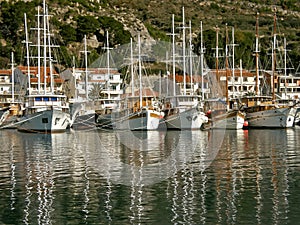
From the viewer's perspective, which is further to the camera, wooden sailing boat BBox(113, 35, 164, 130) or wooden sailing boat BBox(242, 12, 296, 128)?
wooden sailing boat BBox(242, 12, 296, 128)

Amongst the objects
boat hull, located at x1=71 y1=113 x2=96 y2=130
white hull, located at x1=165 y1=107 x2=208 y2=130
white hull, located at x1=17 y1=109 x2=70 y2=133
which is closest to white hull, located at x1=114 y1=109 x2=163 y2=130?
white hull, located at x1=165 y1=107 x2=208 y2=130

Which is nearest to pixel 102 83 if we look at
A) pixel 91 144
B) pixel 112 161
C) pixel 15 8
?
pixel 15 8

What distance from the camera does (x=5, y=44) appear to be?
407 ft

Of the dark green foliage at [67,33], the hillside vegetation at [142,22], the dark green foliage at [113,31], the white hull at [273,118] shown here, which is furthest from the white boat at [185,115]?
the dark green foliage at [67,33]

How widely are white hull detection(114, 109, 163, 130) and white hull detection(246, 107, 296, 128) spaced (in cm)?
1146

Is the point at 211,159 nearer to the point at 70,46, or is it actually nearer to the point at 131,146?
the point at 131,146

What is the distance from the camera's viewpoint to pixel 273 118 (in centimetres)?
6844

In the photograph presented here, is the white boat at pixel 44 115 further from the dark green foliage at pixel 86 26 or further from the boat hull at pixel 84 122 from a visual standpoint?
the dark green foliage at pixel 86 26

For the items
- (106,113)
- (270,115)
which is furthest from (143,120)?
(270,115)

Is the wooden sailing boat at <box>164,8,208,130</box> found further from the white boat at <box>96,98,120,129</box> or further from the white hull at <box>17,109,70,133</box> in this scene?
the white hull at <box>17,109,70,133</box>

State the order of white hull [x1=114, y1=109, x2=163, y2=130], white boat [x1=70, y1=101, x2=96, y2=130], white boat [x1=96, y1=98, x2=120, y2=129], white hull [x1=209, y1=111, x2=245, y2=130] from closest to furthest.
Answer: white hull [x1=114, y1=109, x2=163, y2=130]
white hull [x1=209, y1=111, x2=245, y2=130]
white boat [x1=96, y1=98, x2=120, y2=129]
white boat [x1=70, y1=101, x2=96, y2=130]

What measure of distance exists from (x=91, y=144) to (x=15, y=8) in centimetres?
8960

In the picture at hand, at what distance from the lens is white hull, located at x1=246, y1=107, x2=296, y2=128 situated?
223 feet

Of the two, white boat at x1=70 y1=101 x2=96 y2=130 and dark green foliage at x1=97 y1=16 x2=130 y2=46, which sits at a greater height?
dark green foliage at x1=97 y1=16 x2=130 y2=46
